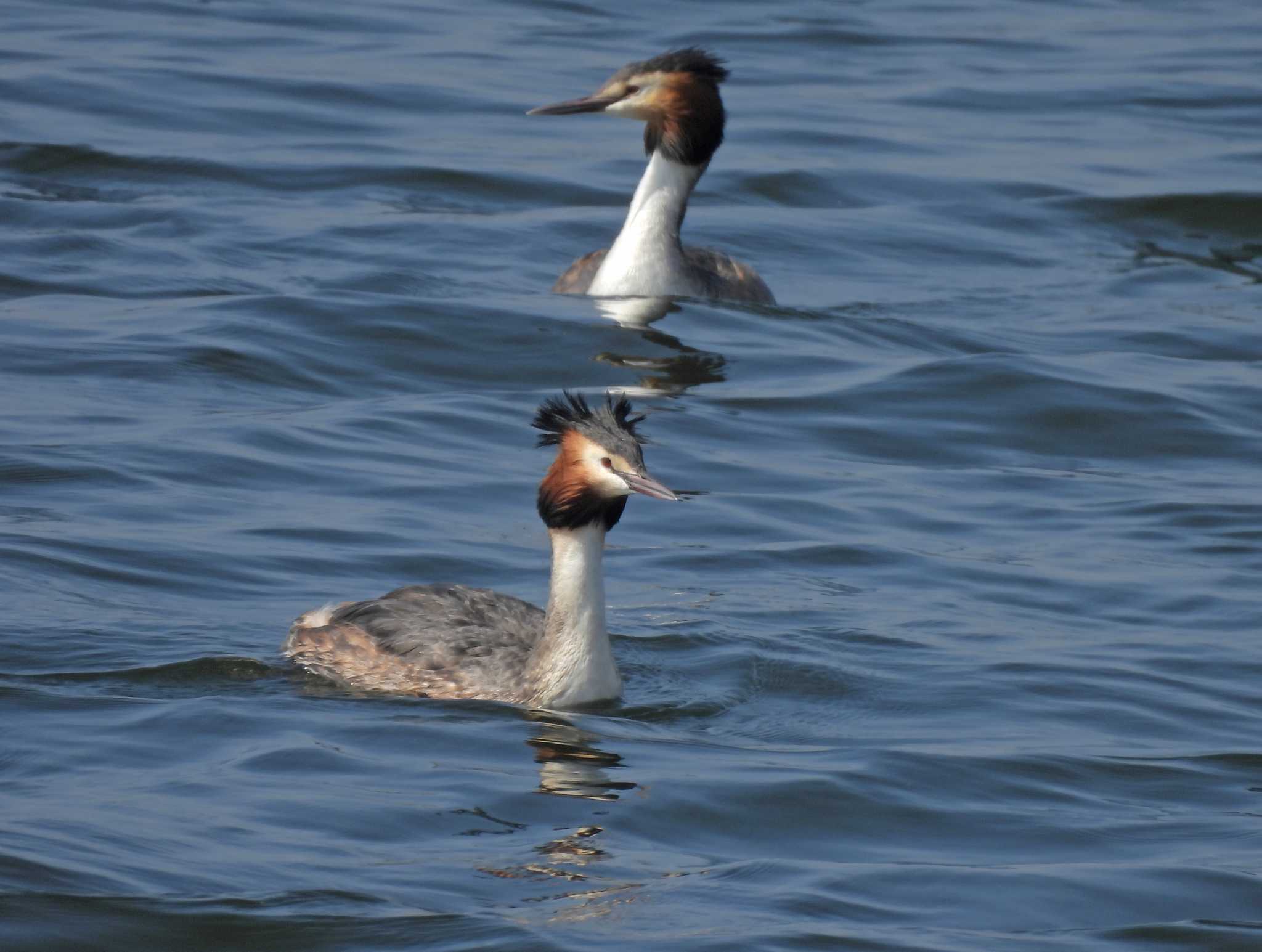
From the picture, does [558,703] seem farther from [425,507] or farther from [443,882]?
[425,507]

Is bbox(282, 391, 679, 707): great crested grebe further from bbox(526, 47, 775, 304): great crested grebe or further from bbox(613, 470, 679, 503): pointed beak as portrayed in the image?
bbox(526, 47, 775, 304): great crested grebe

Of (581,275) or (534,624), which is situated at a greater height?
(581,275)

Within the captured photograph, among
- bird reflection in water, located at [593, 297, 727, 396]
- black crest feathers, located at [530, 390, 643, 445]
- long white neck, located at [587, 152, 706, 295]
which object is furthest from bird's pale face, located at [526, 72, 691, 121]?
black crest feathers, located at [530, 390, 643, 445]

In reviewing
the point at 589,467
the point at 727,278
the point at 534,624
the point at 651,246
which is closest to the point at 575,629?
the point at 534,624

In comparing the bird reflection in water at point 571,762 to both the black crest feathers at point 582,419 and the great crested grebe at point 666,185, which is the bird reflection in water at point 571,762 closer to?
the black crest feathers at point 582,419

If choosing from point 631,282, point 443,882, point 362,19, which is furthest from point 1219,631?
point 362,19

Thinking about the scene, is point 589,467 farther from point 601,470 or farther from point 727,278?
point 727,278

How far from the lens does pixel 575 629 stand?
865 centimetres

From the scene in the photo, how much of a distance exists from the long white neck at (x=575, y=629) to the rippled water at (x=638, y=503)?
0.39ft

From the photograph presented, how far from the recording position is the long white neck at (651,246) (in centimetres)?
1544

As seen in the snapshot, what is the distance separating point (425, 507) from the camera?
446 inches

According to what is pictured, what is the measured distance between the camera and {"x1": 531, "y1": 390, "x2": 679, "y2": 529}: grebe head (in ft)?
27.4

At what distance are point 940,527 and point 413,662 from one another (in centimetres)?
348

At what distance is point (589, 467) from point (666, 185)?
7.36 metres
